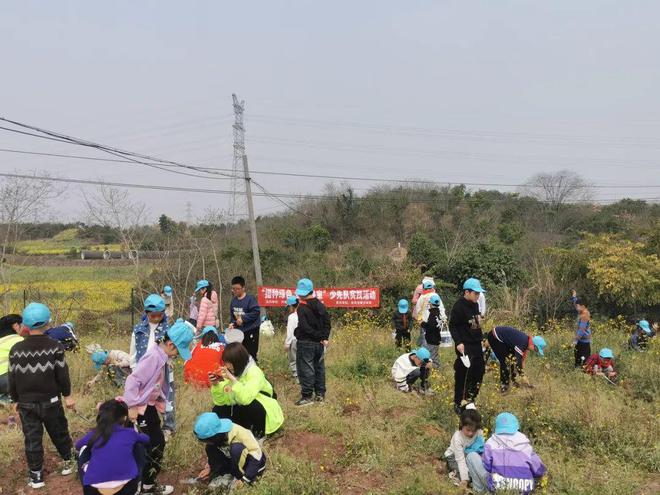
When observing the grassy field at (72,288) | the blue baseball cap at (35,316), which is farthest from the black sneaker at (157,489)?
the grassy field at (72,288)

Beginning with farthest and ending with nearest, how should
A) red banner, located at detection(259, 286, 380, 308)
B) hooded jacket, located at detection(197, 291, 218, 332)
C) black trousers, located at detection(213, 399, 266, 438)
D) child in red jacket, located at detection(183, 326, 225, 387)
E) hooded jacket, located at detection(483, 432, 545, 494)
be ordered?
red banner, located at detection(259, 286, 380, 308)
hooded jacket, located at detection(197, 291, 218, 332)
child in red jacket, located at detection(183, 326, 225, 387)
black trousers, located at detection(213, 399, 266, 438)
hooded jacket, located at detection(483, 432, 545, 494)

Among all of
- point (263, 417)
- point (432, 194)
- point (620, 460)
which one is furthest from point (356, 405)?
point (432, 194)

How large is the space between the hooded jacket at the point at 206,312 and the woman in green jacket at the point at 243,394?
277cm

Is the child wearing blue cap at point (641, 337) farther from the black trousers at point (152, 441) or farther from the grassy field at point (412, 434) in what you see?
the black trousers at point (152, 441)

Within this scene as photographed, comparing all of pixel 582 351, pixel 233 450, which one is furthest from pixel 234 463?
pixel 582 351

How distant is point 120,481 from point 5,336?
3.27 meters

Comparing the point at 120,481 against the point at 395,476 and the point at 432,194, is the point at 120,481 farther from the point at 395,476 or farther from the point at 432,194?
the point at 432,194

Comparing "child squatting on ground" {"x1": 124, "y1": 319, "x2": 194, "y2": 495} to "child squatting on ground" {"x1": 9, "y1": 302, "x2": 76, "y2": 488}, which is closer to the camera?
"child squatting on ground" {"x1": 124, "y1": 319, "x2": 194, "y2": 495}

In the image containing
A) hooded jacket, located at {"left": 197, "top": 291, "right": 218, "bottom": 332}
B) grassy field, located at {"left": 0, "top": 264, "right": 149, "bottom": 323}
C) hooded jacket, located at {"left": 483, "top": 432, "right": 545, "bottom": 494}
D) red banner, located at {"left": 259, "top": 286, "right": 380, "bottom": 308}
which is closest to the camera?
hooded jacket, located at {"left": 483, "top": 432, "right": 545, "bottom": 494}

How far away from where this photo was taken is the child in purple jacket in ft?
12.4

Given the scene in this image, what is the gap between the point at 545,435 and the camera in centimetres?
493

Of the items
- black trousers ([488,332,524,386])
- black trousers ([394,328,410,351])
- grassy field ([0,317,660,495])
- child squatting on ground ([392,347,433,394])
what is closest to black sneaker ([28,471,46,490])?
grassy field ([0,317,660,495])

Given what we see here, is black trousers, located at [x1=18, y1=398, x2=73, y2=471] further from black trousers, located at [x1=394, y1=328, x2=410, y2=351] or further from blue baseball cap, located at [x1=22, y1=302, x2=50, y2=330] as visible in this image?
black trousers, located at [x1=394, y1=328, x2=410, y2=351]

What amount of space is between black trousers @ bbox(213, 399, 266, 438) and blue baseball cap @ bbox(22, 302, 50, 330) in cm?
168
